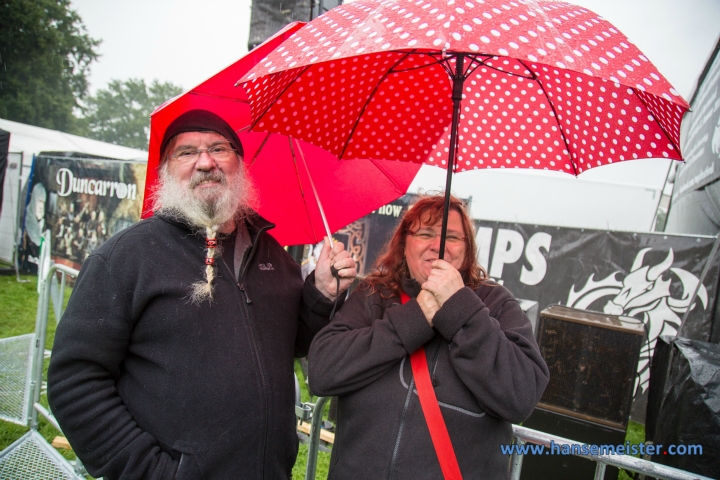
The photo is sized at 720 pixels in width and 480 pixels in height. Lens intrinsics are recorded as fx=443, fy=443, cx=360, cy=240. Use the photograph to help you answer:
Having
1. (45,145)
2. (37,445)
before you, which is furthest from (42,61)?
(37,445)

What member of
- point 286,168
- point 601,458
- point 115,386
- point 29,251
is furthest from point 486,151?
point 29,251

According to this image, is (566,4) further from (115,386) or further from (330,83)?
(115,386)

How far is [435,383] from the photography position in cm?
157

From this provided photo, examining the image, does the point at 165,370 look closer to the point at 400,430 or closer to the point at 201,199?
the point at 201,199

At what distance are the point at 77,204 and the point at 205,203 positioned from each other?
1013cm

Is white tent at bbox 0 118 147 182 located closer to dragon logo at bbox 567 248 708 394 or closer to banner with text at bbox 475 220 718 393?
banner with text at bbox 475 220 718 393

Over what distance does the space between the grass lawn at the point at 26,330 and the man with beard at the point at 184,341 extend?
234cm

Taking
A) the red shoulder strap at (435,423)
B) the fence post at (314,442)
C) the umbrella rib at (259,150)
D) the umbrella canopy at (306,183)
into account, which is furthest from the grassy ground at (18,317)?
the red shoulder strap at (435,423)

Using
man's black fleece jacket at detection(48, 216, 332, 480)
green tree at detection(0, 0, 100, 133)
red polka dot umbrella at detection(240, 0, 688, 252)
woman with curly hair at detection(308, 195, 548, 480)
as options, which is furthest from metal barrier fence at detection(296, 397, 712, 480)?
green tree at detection(0, 0, 100, 133)

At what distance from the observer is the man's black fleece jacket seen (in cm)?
141

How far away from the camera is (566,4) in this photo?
1.40 metres

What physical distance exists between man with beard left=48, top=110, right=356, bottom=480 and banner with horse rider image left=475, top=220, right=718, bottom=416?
4665 mm

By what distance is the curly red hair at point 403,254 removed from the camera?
1.94 meters

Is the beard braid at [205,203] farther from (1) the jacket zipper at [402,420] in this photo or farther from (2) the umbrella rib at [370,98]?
(1) the jacket zipper at [402,420]
